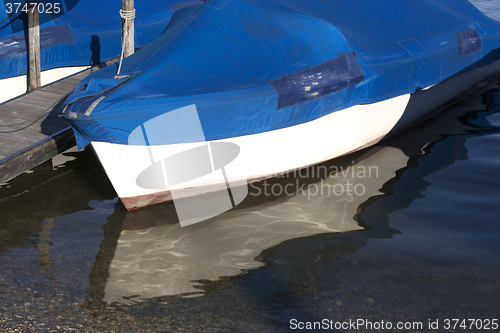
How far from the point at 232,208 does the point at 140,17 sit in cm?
588

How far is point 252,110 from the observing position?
16.4ft

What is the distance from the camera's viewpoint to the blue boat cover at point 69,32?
793 centimetres

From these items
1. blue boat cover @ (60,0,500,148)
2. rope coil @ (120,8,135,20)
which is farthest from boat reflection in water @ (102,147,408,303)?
rope coil @ (120,8,135,20)

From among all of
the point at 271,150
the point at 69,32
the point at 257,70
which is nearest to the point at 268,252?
the point at 271,150

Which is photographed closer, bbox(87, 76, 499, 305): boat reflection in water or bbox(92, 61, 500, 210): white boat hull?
bbox(87, 76, 499, 305): boat reflection in water

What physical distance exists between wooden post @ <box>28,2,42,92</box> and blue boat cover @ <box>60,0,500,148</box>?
2410 mm

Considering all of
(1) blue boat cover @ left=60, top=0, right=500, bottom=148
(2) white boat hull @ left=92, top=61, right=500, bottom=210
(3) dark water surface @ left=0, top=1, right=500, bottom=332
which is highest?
(1) blue boat cover @ left=60, top=0, right=500, bottom=148

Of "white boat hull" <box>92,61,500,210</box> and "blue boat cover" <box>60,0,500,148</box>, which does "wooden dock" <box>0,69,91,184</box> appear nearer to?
"blue boat cover" <box>60,0,500,148</box>

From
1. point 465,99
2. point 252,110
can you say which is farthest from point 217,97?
point 465,99

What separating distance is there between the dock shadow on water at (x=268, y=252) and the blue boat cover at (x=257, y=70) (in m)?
1.04

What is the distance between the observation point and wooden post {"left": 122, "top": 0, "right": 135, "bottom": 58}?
21.3 ft

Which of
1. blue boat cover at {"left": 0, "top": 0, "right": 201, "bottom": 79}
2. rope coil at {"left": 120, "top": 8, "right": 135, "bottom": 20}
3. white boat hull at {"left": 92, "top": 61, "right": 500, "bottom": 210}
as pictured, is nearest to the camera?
white boat hull at {"left": 92, "top": 61, "right": 500, "bottom": 210}

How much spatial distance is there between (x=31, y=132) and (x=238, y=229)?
324 centimetres

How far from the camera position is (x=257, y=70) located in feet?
17.2
